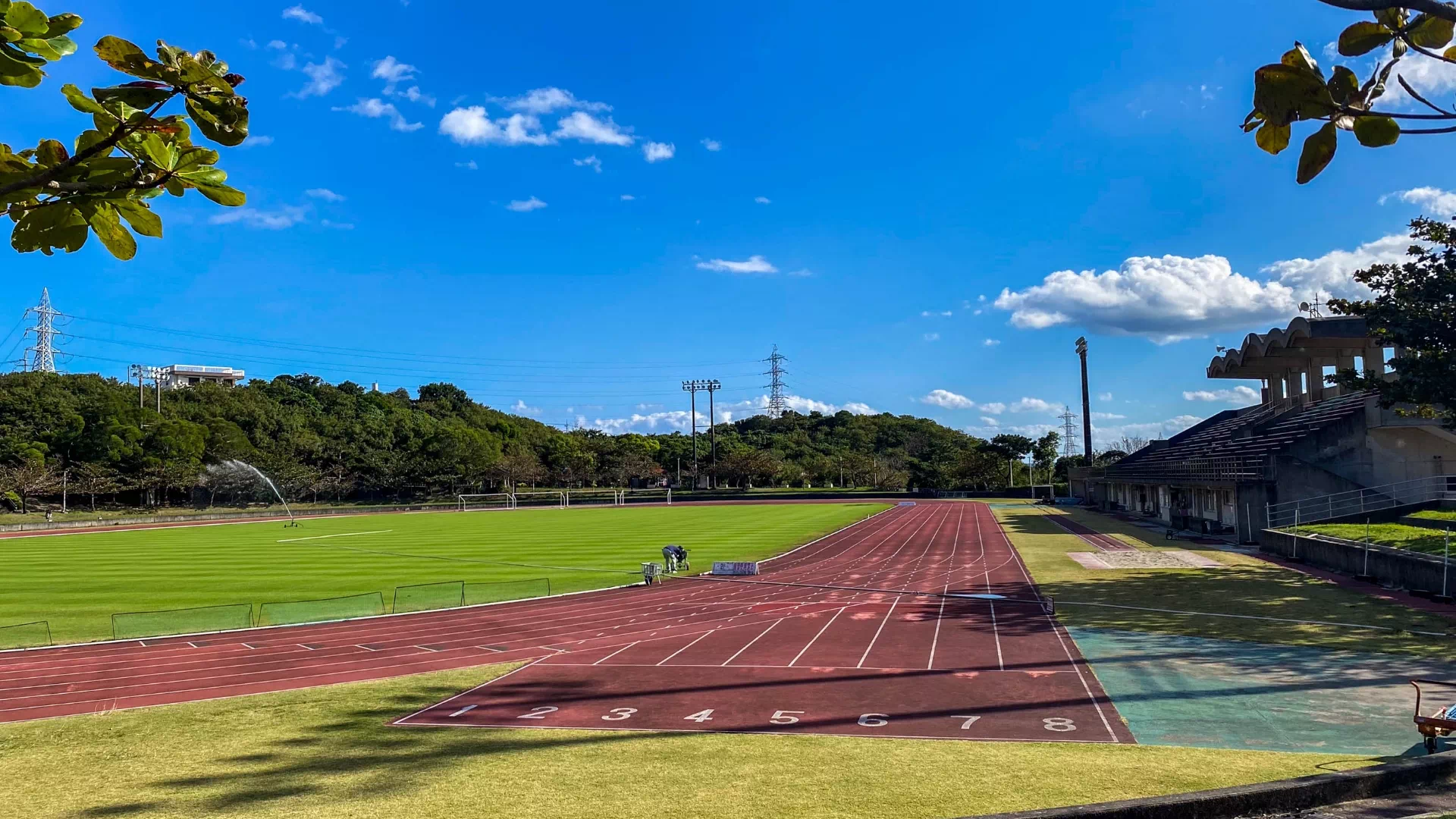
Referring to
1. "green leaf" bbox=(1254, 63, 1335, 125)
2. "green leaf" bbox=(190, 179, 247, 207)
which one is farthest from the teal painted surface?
"green leaf" bbox=(190, 179, 247, 207)

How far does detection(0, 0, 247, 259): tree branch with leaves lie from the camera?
2.09m

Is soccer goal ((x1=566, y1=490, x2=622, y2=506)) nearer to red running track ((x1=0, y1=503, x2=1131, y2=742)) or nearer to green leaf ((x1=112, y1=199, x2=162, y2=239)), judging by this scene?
red running track ((x1=0, y1=503, x2=1131, y2=742))

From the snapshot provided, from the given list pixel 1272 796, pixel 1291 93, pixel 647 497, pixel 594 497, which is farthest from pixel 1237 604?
pixel 594 497

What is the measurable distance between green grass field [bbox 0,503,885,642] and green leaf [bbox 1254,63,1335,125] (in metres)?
22.1

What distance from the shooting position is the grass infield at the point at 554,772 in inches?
284

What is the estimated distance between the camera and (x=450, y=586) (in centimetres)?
2186

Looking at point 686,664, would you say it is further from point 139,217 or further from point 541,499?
point 541,499

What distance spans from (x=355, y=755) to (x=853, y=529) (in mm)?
37761

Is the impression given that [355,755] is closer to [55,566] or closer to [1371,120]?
[1371,120]

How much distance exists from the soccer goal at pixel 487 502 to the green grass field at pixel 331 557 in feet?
84.9

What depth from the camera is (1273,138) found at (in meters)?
2.94

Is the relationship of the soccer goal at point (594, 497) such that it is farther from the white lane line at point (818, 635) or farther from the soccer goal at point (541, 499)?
the white lane line at point (818, 635)

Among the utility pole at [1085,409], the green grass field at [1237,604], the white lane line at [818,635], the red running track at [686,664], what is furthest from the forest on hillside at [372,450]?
the white lane line at [818,635]

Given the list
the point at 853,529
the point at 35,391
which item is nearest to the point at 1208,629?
the point at 853,529
